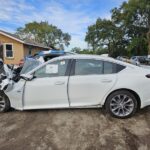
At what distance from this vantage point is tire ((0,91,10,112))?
5.23m

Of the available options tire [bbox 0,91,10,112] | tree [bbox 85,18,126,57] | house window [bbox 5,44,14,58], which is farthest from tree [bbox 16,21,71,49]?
tire [bbox 0,91,10,112]

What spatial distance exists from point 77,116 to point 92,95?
64 cm

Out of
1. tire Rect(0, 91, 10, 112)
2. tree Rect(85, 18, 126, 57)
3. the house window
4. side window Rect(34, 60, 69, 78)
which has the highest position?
tree Rect(85, 18, 126, 57)

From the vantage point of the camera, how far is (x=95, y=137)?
395 cm

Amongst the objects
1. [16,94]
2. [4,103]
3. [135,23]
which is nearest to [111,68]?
[16,94]

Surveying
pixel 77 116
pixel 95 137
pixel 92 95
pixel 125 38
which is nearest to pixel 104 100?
pixel 92 95

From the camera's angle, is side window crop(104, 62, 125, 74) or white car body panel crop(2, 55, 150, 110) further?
side window crop(104, 62, 125, 74)

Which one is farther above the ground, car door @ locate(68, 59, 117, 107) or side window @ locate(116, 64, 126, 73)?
side window @ locate(116, 64, 126, 73)

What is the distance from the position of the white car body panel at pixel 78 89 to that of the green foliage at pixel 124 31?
126 ft

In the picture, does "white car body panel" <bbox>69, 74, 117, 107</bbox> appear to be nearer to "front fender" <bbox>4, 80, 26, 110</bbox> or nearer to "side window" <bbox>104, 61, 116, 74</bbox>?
"side window" <bbox>104, 61, 116, 74</bbox>

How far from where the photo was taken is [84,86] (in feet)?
16.2

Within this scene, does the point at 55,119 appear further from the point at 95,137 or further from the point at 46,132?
the point at 95,137

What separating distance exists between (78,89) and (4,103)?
1.93m

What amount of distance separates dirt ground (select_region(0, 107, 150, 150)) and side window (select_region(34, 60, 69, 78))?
100cm
